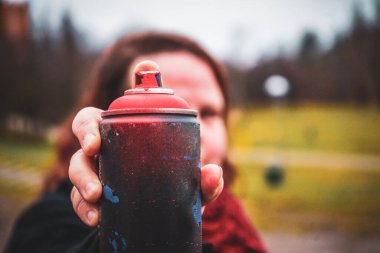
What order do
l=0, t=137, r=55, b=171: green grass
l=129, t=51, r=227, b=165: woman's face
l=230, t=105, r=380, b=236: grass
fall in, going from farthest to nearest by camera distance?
l=0, t=137, r=55, b=171: green grass < l=230, t=105, r=380, b=236: grass < l=129, t=51, r=227, b=165: woman's face

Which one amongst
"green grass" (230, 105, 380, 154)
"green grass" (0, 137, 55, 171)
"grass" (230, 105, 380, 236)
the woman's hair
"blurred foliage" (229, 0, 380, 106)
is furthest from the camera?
"green grass" (230, 105, 380, 154)

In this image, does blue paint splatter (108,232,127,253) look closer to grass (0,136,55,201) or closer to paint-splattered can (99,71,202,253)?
paint-splattered can (99,71,202,253)

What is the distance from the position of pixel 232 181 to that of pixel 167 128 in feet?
7.49

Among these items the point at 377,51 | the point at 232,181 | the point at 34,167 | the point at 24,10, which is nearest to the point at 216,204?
the point at 232,181

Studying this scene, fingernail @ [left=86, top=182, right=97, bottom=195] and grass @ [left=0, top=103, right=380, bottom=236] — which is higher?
fingernail @ [left=86, top=182, right=97, bottom=195]

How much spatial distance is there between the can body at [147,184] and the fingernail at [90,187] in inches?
1.1

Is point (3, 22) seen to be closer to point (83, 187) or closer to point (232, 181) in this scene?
point (232, 181)

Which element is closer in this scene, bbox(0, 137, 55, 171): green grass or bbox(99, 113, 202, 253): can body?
bbox(99, 113, 202, 253): can body

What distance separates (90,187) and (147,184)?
6.5 inches

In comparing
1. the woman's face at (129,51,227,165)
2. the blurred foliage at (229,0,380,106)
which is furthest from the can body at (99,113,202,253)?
the blurred foliage at (229,0,380,106)

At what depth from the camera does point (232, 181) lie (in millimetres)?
3111

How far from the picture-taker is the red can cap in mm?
918

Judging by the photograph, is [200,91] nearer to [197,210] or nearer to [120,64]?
[120,64]

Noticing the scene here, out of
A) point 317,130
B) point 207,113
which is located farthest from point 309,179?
point 317,130
